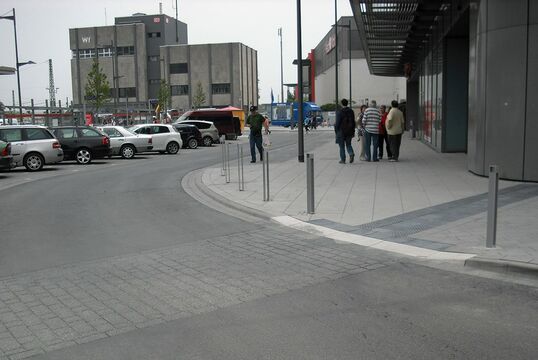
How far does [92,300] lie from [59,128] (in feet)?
61.1

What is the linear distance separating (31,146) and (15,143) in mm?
502

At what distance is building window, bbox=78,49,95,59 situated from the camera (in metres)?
89.4

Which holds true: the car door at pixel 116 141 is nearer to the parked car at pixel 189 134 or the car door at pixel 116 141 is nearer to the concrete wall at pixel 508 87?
the parked car at pixel 189 134

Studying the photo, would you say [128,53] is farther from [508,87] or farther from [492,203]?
[492,203]

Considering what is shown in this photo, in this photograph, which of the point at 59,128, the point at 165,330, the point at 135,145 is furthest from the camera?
the point at 135,145

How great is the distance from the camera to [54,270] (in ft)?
20.8

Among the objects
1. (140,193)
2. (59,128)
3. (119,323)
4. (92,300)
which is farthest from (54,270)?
(59,128)

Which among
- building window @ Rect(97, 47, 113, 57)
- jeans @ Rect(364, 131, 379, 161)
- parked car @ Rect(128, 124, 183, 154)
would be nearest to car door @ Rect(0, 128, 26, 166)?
parked car @ Rect(128, 124, 183, 154)

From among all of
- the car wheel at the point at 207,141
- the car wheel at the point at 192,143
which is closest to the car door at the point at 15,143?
the car wheel at the point at 192,143

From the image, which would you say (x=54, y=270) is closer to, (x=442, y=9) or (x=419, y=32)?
(x=442, y=9)

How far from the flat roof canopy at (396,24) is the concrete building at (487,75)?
0.04 meters

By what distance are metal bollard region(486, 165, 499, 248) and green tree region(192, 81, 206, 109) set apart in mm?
73835

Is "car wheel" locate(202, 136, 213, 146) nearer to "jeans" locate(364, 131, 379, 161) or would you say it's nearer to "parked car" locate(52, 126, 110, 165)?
"parked car" locate(52, 126, 110, 165)

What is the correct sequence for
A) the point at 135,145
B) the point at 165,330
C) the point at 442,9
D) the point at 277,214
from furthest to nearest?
the point at 135,145 < the point at 442,9 < the point at 277,214 < the point at 165,330
